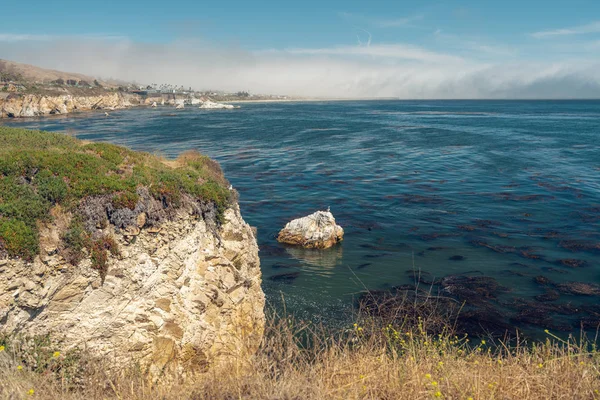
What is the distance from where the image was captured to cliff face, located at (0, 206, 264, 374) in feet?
31.6

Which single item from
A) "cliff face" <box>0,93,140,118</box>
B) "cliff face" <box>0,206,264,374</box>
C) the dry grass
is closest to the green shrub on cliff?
"cliff face" <box>0,206,264,374</box>

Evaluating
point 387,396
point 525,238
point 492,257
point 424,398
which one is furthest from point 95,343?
point 525,238

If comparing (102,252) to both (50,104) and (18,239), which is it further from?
(50,104)

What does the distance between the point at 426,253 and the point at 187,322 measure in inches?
658

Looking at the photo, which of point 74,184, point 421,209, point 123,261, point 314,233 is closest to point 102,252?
point 123,261

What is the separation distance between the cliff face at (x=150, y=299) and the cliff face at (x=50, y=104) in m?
127

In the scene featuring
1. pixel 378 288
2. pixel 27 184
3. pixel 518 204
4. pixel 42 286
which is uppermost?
pixel 27 184

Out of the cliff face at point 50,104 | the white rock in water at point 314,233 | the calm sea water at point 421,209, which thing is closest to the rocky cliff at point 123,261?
the calm sea water at point 421,209

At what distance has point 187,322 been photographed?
11695mm

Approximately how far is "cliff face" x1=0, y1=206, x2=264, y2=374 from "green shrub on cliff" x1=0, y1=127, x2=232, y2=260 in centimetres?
53

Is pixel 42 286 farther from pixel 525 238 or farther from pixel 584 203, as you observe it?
pixel 584 203

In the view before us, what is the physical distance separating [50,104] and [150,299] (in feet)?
448

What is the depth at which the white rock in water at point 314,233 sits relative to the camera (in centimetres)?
2558

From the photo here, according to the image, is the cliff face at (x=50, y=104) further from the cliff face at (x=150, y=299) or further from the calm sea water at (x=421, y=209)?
the cliff face at (x=150, y=299)
